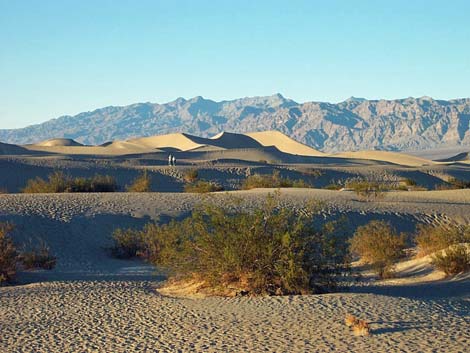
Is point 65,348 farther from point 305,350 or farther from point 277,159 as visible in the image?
point 277,159

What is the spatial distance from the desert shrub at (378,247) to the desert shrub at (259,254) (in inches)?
187

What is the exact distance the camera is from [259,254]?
13.8m

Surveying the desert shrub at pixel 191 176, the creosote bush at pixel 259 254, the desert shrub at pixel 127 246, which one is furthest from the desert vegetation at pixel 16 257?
the desert shrub at pixel 191 176

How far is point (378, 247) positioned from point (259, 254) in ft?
23.7

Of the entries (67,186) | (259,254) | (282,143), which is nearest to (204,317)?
(259,254)

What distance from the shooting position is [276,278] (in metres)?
13.7

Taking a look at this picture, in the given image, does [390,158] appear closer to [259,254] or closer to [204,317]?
[259,254]

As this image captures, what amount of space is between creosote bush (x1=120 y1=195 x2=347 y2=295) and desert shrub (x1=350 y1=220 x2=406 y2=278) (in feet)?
15.2

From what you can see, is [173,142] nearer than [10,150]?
No

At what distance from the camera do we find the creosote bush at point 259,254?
1364cm

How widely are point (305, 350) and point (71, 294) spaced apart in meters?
6.47

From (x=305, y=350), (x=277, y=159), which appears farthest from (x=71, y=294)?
(x=277, y=159)

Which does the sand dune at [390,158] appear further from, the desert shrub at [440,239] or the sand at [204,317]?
the sand at [204,317]

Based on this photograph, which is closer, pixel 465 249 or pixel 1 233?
pixel 1 233
